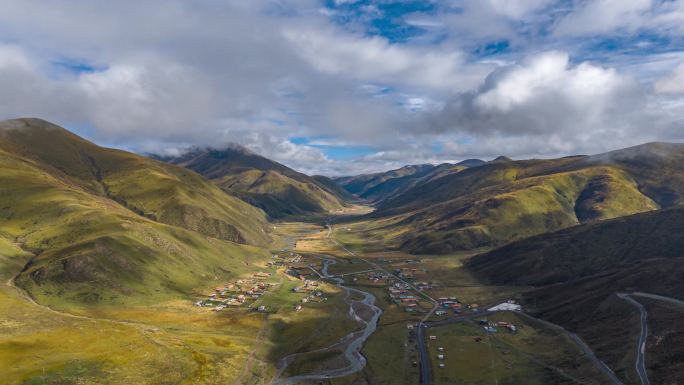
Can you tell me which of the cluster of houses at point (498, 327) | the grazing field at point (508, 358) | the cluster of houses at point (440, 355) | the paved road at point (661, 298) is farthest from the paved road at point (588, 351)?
the cluster of houses at point (440, 355)

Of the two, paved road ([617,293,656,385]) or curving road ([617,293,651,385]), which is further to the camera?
paved road ([617,293,656,385])

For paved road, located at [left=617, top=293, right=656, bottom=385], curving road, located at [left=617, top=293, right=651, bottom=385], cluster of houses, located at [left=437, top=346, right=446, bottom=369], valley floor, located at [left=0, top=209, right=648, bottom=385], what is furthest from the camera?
cluster of houses, located at [left=437, top=346, right=446, bottom=369]

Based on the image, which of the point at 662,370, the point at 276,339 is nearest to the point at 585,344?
the point at 662,370

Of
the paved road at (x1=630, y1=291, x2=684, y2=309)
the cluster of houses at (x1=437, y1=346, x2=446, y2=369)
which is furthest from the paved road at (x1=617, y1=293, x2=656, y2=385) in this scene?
the cluster of houses at (x1=437, y1=346, x2=446, y2=369)

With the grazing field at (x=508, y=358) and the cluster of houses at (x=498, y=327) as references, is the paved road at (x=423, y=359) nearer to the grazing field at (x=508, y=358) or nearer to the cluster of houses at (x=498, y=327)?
the grazing field at (x=508, y=358)

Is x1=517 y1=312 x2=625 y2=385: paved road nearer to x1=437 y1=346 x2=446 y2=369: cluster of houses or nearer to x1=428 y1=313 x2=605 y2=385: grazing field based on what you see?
x1=428 y1=313 x2=605 y2=385: grazing field

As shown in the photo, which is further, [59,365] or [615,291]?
[615,291]

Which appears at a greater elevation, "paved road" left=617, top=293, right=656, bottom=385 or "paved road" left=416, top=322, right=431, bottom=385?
"paved road" left=617, top=293, right=656, bottom=385

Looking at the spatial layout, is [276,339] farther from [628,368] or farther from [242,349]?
[628,368]

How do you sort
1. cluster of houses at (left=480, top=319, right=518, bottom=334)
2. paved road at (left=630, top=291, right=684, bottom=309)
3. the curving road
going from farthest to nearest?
cluster of houses at (left=480, top=319, right=518, bottom=334) → paved road at (left=630, top=291, right=684, bottom=309) → the curving road

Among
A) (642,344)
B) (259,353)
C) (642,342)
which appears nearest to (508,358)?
(642,344)

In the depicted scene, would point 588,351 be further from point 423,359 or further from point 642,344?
point 423,359
